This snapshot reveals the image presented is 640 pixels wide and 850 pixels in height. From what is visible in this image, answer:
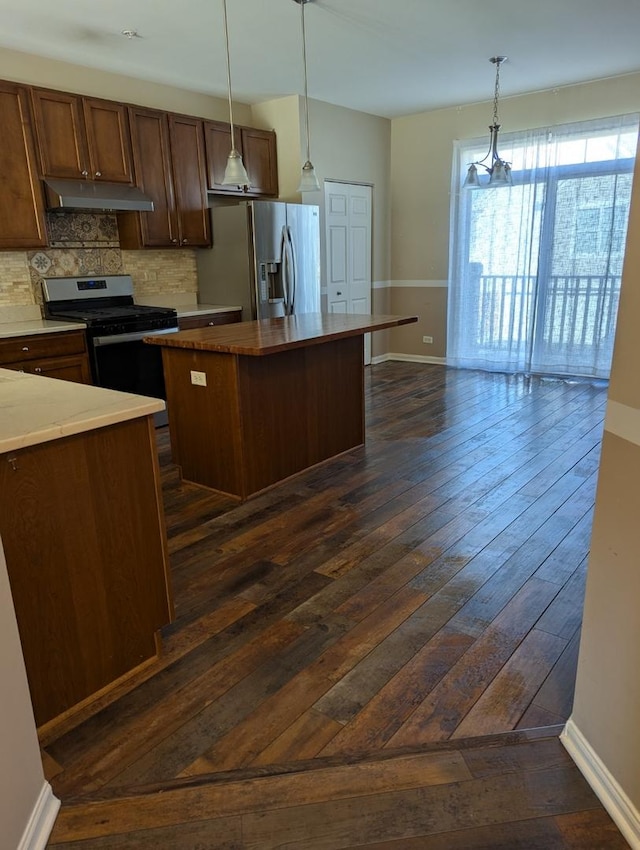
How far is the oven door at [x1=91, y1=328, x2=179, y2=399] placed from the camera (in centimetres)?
409

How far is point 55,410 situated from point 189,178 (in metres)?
3.76

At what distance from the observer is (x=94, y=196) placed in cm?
405

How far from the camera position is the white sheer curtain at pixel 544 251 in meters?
5.31

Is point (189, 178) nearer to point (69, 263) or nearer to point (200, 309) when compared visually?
point (200, 309)

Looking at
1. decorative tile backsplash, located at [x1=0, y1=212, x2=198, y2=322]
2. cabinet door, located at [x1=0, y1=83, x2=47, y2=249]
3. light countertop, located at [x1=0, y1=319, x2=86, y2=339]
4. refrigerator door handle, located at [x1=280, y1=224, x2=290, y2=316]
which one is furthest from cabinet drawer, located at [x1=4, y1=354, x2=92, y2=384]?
refrigerator door handle, located at [x1=280, y1=224, x2=290, y2=316]

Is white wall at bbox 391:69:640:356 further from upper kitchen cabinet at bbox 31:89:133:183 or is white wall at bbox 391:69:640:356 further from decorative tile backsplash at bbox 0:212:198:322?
upper kitchen cabinet at bbox 31:89:133:183

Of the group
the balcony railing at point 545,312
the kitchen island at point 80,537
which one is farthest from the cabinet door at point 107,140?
the balcony railing at point 545,312

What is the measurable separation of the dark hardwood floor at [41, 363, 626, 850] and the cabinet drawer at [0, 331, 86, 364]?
1204 millimetres

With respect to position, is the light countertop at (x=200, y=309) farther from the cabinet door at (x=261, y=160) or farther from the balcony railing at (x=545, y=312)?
the balcony railing at (x=545, y=312)

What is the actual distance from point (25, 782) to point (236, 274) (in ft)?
14.0

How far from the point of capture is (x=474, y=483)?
339cm

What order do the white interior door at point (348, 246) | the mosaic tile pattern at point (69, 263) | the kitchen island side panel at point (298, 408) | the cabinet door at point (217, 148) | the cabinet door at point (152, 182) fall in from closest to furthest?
1. the kitchen island side panel at point (298, 408)
2. the mosaic tile pattern at point (69, 263)
3. the cabinet door at point (152, 182)
4. the cabinet door at point (217, 148)
5. the white interior door at point (348, 246)

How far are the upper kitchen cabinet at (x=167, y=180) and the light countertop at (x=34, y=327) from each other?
3.34ft

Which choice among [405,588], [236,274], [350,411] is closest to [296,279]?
[236,274]
